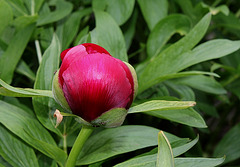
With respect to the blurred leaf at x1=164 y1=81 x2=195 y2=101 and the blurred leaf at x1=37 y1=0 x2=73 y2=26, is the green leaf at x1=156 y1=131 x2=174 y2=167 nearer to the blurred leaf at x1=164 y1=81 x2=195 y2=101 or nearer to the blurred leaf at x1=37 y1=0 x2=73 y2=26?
the blurred leaf at x1=164 y1=81 x2=195 y2=101

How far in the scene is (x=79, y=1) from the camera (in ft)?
2.53

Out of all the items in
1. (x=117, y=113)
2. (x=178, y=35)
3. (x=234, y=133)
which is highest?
(x=117, y=113)

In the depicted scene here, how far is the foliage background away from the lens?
0.45m

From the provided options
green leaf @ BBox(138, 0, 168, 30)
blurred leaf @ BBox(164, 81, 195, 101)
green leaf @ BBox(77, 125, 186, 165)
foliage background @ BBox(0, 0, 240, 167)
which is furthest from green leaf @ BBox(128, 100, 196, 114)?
green leaf @ BBox(138, 0, 168, 30)

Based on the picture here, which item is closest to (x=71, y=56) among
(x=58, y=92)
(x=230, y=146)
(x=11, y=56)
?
(x=58, y=92)

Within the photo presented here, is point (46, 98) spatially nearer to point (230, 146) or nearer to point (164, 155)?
point (164, 155)

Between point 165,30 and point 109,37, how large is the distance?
6.8 inches

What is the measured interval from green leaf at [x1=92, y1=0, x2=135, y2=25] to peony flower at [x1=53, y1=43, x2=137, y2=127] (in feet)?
1.02

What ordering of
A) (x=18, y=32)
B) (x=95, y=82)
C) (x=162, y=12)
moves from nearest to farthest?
(x=95, y=82)
(x=18, y=32)
(x=162, y=12)

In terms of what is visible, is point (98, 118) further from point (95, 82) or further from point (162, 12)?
point (162, 12)

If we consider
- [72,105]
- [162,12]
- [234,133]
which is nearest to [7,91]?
[72,105]

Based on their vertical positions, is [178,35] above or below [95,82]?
below

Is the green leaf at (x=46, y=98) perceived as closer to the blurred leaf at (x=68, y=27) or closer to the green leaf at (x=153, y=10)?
the blurred leaf at (x=68, y=27)

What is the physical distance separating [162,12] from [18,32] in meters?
0.28
